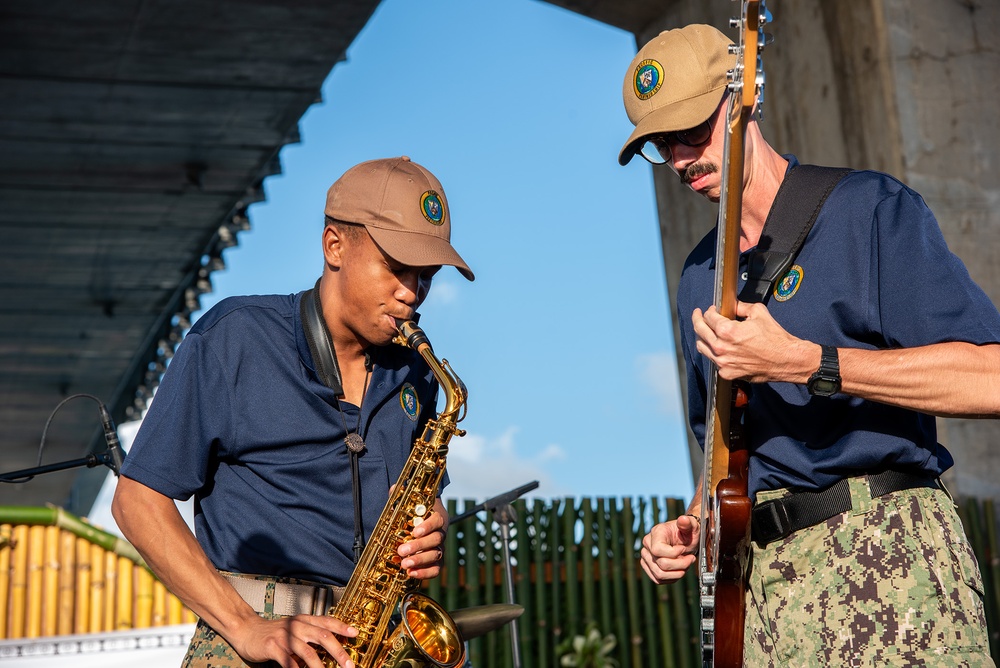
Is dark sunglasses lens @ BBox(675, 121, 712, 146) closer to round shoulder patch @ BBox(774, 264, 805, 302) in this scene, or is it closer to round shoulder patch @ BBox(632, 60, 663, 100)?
round shoulder patch @ BBox(632, 60, 663, 100)

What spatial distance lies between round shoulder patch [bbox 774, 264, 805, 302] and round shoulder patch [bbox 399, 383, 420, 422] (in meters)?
1.14

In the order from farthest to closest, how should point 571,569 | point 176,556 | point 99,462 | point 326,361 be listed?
point 571,569 → point 99,462 → point 326,361 → point 176,556

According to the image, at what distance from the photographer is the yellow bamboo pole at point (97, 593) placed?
19.3ft

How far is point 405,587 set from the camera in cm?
327

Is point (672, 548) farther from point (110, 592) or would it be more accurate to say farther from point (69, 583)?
point (69, 583)

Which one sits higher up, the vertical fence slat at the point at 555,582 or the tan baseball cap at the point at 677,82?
the tan baseball cap at the point at 677,82

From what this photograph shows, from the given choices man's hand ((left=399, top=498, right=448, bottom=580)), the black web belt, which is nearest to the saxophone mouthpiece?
man's hand ((left=399, top=498, right=448, bottom=580))

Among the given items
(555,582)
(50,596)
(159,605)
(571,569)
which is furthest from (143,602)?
(571,569)

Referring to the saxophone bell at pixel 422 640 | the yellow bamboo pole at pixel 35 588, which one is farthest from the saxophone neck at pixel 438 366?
the yellow bamboo pole at pixel 35 588

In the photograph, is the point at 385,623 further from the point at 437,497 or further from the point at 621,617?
the point at 621,617

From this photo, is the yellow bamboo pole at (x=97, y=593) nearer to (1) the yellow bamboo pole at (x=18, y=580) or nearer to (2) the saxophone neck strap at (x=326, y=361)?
(1) the yellow bamboo pole at (x=18, y=580)

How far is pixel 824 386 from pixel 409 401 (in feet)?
4.32

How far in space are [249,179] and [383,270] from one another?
11.8 metres

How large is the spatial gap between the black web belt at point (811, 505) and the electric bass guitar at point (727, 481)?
0.14 ft
